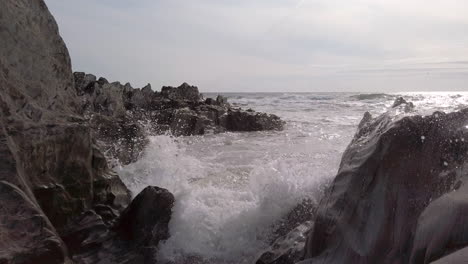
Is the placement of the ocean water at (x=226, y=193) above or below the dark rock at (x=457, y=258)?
below

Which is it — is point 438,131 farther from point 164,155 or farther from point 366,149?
point 164,155

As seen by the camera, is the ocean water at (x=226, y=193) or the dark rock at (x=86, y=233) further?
the ocean water at (x=226, y=193)

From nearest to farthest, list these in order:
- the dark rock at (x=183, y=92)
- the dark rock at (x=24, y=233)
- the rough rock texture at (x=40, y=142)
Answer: the dark rock at (x=24, y=233)
the rough rock texture at (x=40, y=142)
the dark rock at (x=183, y=92)

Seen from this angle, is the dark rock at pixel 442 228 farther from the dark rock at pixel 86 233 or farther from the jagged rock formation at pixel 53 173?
the dark rock at pixel 86 233

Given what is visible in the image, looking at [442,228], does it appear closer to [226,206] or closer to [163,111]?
[226,206]

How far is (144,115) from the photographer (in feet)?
44.2

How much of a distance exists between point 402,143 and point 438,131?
0.88 feet

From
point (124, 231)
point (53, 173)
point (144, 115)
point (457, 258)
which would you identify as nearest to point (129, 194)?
point (124, 231)

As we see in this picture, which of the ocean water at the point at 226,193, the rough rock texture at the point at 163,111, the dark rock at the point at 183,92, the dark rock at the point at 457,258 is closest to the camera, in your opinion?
the dark rock at the point at 457,258

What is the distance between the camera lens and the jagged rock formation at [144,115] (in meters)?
8.00

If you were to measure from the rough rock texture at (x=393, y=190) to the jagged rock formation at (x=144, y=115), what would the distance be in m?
5.05

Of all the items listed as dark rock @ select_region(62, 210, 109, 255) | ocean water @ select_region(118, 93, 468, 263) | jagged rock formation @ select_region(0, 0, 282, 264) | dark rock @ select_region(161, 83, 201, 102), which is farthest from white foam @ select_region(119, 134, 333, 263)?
dark rock @ select_region(161, 83, 201, 102)

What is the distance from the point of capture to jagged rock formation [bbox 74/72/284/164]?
7996mm

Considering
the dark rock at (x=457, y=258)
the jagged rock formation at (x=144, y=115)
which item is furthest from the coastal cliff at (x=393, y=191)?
the jagged rock formation at (x=144, y=115)
